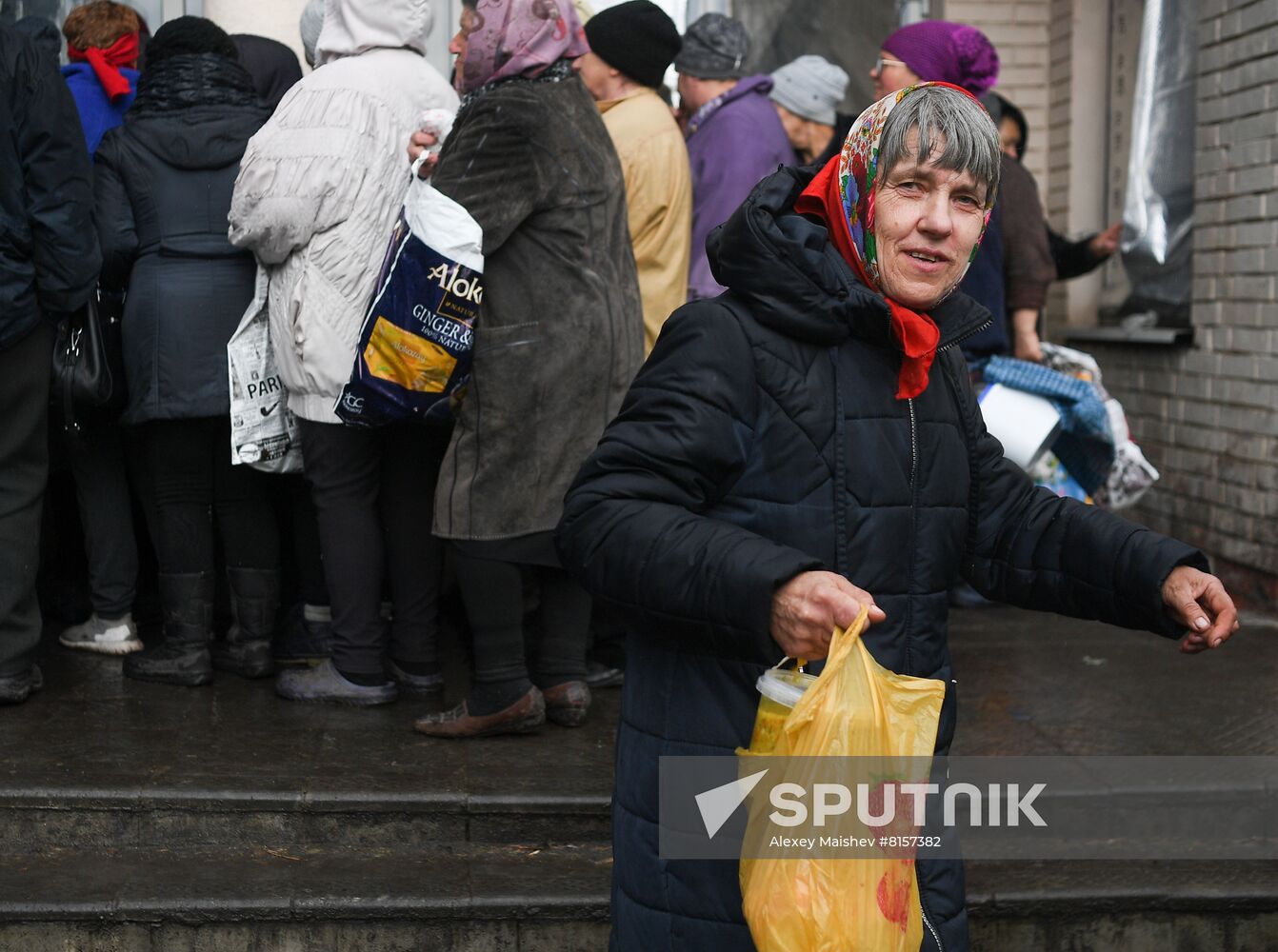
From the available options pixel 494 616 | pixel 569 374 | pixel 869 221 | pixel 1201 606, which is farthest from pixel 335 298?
pixel 1201 606

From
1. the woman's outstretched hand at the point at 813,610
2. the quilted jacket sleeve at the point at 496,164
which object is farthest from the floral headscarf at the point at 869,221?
the quilted jacket sleeve at the point at 496,164

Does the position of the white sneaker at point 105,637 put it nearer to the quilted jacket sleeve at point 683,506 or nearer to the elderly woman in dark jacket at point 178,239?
the elderly woman in dark jacket at point 178,239

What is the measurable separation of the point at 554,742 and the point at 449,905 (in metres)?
0.95

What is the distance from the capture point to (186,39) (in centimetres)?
486

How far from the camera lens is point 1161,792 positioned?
4324 millimetres

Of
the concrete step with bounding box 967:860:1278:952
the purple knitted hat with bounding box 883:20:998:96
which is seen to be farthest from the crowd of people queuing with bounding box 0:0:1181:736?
the concrete step with bounding box 967:860:1278:952

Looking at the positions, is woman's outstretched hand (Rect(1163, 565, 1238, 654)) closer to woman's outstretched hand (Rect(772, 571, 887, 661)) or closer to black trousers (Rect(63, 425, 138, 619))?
woman's outstretched hand (Rect(772, 571, 887, 661))

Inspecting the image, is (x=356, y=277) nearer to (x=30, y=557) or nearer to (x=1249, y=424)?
(x=30, y=557)

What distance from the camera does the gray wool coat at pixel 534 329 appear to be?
4379mm

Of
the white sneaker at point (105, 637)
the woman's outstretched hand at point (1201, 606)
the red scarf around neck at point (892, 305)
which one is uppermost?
the red scarf around neck at point (892, 305)

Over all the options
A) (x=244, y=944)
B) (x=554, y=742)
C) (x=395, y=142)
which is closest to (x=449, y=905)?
(x=244, y=944)

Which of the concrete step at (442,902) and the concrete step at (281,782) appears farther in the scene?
the concrete step at (281,782)

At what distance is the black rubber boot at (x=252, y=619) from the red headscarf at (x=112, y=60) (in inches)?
64.1

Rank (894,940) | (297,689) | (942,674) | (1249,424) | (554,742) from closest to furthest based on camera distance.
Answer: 1. (894,940)
2. (942,674)
3. (554,742)
4. (297,689)
5. (1249,424)
